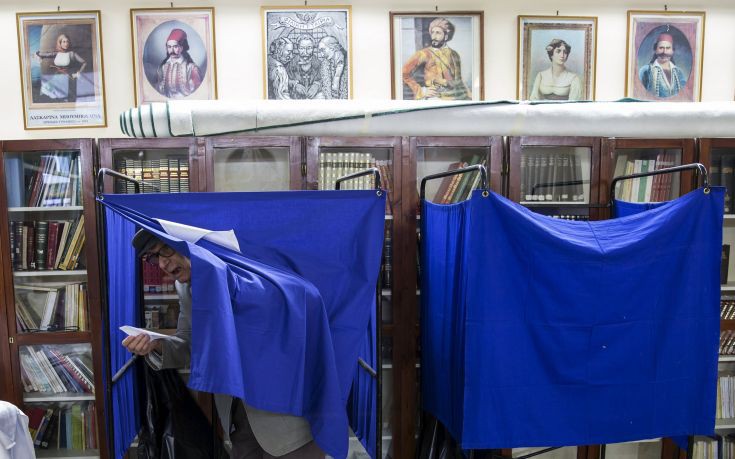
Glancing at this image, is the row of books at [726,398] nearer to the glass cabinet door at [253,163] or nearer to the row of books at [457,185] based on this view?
the row of books at [457,185]

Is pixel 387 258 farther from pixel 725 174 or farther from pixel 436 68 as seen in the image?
pixel 725 174

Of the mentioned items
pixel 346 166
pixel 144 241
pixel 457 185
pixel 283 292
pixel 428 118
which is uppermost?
pixel 428 118

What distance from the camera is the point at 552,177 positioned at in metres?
2.51

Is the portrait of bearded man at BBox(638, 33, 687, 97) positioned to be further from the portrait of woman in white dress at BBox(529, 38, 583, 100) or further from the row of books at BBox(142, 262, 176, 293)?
the row of books at BBox(142, 262, 176, 293)

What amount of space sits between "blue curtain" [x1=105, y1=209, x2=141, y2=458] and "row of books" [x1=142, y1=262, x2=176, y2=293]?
0.52 metres

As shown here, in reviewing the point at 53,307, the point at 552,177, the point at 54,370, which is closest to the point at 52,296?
the point at 53,307

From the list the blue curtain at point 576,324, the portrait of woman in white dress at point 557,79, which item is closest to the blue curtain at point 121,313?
the blue curtain at point 576,324

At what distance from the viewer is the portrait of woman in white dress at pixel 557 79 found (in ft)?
9.42

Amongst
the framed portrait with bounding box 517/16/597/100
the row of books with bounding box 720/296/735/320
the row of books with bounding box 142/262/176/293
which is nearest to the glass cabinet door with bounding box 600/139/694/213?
the framed portrait with bounding box 517/16/597/100

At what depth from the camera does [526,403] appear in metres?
1.74

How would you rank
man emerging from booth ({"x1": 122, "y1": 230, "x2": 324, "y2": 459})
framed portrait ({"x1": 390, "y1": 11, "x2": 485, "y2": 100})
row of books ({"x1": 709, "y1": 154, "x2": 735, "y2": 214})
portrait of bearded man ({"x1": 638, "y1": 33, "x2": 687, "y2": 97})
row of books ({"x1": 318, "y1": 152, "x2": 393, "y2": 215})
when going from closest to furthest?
man emerging from booth ({"x1": 122, "y1": 230, "x2": 324, "y2": 459}) < row of books ({"x1": 318, "y1": 152, "x2": 393, "y2": 215}) < row of books ({"x1": 709, "y1": 154, "x2": 735, "y2": 214}) < framed portrait ({"x1": 390, "y1": 11, "x2": 485, "y2": 100}) < portrait of bearded man ({"x1": 638, "y1": 33, "x2": 687, "y2": 97})

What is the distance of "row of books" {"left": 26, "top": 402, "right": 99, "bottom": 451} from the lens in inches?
96.2

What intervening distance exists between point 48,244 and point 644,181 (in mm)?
3279

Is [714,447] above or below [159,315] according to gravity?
below
